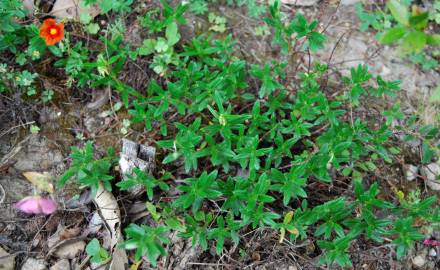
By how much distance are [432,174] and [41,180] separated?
3.02m

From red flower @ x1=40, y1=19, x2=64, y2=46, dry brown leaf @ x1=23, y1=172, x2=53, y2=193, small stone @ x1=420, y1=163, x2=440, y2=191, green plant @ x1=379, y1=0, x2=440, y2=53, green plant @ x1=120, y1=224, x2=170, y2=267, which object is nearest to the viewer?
green plant @ x1=379, y1=0, x2=440, y2=53

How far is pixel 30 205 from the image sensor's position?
2.93m

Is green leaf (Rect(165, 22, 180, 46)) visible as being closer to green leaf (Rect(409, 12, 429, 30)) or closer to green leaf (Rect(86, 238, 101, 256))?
green leaf (Rect(86, 238, 101, 256))

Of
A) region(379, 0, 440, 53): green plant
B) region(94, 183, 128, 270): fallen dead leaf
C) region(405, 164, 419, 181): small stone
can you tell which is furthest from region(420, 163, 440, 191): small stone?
region(94, 183, 128, 270): fallen dead leaf

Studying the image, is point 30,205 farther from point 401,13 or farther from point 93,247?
point 401,13

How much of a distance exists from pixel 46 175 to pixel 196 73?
130 centimetres

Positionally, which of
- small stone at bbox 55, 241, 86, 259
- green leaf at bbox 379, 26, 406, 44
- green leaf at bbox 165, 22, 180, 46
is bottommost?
small stone at bbox 55, 241, 86, 259

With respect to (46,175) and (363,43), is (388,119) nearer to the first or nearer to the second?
(363,43)

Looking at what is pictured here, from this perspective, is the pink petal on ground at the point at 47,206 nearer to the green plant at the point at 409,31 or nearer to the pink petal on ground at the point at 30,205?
the pink petal on ground at the point at 30,205

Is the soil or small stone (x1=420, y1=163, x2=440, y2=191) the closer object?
the soil

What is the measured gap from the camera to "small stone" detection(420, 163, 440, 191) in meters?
3.58

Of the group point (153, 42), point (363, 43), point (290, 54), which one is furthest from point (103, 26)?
point (363, 43)

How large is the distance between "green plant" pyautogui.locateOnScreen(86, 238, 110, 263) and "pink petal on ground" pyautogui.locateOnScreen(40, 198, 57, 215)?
1.12ft

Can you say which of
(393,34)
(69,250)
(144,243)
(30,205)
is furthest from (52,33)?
(393,34)
